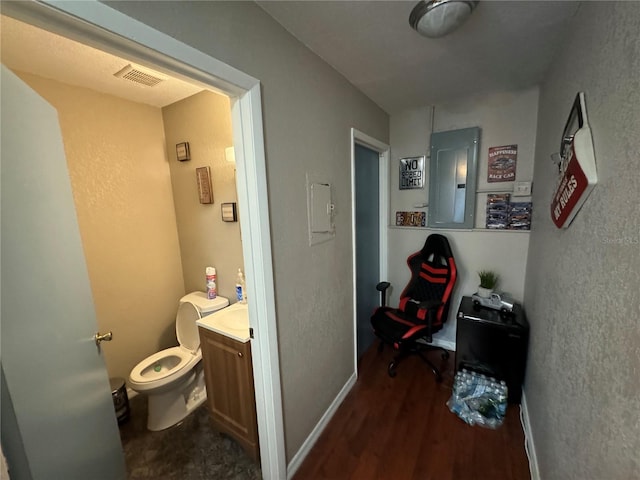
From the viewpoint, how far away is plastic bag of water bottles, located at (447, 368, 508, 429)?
1784 millimetres

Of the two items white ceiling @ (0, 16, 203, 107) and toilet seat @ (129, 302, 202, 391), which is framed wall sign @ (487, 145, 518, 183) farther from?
toilet seat @ (129, 302, 202, 391)

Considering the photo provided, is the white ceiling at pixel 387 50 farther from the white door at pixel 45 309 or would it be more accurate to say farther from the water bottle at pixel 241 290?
the water bottle at pixel 241 290

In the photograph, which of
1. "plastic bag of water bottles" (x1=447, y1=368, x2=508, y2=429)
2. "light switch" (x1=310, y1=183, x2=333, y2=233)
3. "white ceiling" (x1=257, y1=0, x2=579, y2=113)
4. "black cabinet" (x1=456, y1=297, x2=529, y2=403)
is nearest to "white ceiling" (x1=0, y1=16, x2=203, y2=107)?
"white ceiling" (x1=257, y1=0, x2=579, y2=113)

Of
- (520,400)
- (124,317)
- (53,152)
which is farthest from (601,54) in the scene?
(124,317)

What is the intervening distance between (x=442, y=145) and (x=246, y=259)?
7.05 feet

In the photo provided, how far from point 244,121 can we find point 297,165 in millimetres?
361

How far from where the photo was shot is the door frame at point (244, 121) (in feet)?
2.15

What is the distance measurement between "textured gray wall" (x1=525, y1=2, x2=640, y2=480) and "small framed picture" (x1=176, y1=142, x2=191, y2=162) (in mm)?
2456

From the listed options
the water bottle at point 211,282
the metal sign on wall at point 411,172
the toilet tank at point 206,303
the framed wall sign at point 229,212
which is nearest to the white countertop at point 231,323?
the toilet tank at point 206,303

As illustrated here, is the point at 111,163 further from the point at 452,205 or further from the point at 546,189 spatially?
the point at 546,189

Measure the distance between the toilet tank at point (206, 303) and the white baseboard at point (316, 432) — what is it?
43.4 inches

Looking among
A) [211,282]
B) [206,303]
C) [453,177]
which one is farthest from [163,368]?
[453,177]

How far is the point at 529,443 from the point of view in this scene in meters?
1.57

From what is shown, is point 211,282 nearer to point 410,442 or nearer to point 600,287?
point 410,442
